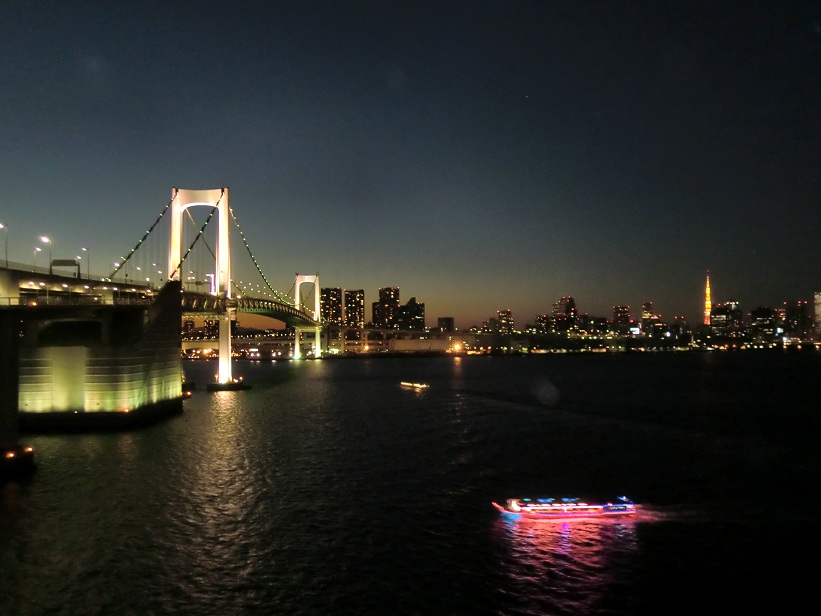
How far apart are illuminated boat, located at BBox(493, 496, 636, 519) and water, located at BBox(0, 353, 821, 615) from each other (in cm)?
35

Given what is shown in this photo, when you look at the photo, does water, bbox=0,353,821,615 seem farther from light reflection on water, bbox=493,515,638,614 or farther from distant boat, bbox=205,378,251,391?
distant boat, bbox=205,378,251,391

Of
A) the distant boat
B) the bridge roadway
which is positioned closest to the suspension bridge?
the bridge roadway

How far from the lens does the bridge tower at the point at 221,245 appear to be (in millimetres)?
40250

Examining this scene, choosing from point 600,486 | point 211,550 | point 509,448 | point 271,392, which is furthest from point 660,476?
point 271,392

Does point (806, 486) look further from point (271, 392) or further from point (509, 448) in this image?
point (271, 392)

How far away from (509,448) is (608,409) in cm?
1531

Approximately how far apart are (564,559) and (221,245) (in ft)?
116

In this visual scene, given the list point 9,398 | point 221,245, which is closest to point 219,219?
point 221,245

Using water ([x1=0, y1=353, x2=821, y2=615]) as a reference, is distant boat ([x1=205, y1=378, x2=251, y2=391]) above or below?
above

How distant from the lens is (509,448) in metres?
23.2

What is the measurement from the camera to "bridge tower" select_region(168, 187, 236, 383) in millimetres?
40250

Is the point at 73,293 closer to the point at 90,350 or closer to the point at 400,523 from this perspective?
the point at 90,350

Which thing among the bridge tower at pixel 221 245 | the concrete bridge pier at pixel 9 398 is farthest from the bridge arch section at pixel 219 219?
the concrete bridge pier at pixel 9 398

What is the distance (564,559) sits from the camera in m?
11.6
